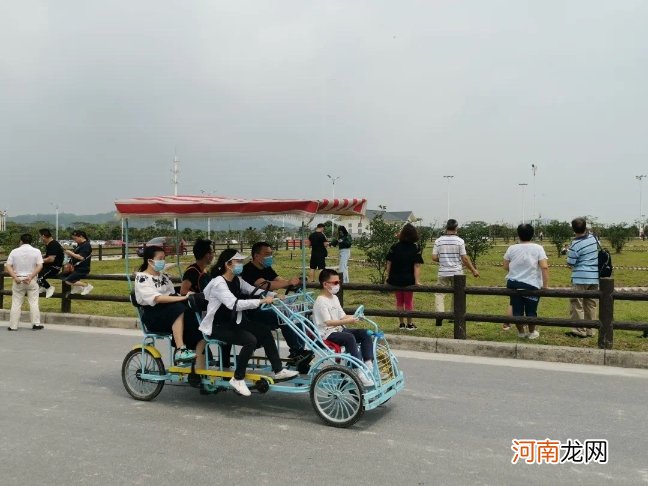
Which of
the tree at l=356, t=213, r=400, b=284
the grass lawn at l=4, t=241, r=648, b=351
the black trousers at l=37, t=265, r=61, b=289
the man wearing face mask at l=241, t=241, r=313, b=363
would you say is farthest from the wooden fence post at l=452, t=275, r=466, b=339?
the tree at l=356, t=213, r=400, b=284

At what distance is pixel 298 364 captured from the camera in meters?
6.74

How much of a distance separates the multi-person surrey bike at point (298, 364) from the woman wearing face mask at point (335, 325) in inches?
3.3

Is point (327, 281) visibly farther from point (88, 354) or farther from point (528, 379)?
point (88, 354)

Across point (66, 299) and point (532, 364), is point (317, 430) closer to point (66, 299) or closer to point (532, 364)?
point (532, 364)

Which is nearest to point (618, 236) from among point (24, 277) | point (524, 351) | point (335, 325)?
point (524, 351)

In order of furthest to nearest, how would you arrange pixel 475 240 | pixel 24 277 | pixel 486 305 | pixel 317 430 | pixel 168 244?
pixel 475 240
pixel 486 305
pixel 24 277
pixel 168 244
pixel 317 430

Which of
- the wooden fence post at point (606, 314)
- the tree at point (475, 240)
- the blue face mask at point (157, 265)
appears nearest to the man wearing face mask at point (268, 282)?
the blue face mask at point (157, 265)

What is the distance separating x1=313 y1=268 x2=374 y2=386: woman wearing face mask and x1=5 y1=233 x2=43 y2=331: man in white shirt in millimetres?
7749

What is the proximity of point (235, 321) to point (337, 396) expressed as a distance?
125 cm

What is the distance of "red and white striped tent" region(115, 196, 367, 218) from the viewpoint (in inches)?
260

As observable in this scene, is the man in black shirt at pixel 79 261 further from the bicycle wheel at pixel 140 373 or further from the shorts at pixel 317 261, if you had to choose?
the bicycle wheel at pixel 140 373

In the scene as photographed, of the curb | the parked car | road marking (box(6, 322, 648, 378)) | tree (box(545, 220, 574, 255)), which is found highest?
tree (box(545, 220, 574, 255))

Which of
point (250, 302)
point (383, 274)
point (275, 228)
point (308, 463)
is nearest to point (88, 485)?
point (308, 463)

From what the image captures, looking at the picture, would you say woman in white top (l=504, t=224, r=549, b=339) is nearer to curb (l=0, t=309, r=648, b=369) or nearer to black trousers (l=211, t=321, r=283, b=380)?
curb (l=0, t=309, r=648, b=369)
